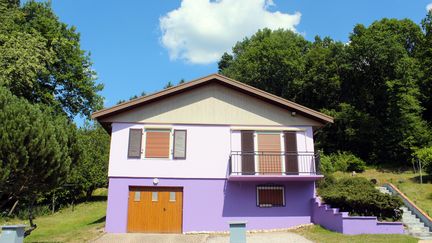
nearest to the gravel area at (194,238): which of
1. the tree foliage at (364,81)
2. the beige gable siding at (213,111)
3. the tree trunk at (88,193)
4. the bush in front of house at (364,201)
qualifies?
the bush in front of house at (364,201)

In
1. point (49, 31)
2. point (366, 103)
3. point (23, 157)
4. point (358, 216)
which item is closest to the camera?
point (23, 157)

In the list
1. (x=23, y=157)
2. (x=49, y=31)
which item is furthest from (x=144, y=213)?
(x=49, y=31)

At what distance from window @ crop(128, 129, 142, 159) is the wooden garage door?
1.51m

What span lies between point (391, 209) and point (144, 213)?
10286 millimetres

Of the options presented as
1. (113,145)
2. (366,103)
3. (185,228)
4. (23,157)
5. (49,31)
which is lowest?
(185,228)

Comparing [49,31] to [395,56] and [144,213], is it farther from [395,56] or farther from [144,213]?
[395,56]

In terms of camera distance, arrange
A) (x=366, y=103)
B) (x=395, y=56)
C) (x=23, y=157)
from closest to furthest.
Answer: (x=23, y=157) → (x=395, y=56) → (x=366, y=103)

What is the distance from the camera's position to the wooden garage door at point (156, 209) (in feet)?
55.3

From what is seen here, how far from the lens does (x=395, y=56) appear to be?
3784cm

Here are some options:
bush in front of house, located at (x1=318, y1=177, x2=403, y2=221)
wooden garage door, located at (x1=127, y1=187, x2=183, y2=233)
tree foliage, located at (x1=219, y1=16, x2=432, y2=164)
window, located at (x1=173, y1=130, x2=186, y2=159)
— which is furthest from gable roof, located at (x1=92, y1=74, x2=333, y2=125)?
tree foliage, located at (x1=219, y1=16, x2=432, y2=164)

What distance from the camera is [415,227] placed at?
1502cm

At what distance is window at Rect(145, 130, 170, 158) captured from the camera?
17.5 meters

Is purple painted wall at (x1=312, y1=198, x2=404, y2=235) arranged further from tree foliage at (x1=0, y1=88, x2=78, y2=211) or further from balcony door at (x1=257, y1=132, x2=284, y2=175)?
tree foliage at (x1=0, y1=88, x2=78, y2=211)

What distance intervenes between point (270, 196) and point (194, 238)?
13.6 feet
